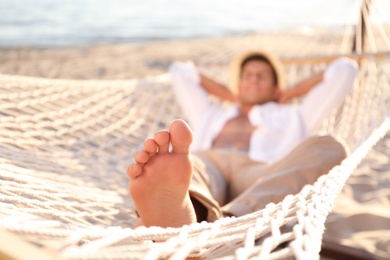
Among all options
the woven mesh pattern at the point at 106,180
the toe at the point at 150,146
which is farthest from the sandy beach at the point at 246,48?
the toe at the point at 150,146

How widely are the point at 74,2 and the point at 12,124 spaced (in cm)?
1132

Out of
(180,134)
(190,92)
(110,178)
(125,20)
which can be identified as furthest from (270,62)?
(125,20)

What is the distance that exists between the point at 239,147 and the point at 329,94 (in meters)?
0.43

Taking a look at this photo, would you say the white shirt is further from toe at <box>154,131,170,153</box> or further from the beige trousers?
toe at <box>154,131,170,153</box>

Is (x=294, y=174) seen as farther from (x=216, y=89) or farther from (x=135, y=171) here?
(x=216, y=89)

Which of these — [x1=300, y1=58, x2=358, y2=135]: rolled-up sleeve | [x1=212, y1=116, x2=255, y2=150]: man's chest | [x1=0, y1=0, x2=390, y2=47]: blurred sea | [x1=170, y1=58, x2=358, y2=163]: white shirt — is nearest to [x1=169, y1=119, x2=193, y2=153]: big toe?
[x1=170, y1=58, x2=358, y2=163]: white shirt

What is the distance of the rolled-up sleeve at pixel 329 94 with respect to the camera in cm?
191

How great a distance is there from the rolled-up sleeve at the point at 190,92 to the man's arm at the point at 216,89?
3cm

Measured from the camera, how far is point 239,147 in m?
1.86

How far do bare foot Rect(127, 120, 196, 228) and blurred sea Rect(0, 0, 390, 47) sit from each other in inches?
205

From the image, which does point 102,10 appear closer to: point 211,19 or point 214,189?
point 211,19

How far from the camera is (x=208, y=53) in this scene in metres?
6.69

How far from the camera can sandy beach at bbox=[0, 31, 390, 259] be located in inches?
57.4

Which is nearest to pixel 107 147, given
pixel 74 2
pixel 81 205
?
pixel 81 205
